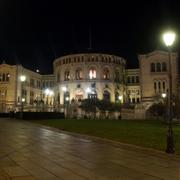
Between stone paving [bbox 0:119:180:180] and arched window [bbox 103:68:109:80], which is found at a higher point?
arched window [bbox 103:68:109:80]

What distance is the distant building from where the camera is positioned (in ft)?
302

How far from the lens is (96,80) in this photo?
103m

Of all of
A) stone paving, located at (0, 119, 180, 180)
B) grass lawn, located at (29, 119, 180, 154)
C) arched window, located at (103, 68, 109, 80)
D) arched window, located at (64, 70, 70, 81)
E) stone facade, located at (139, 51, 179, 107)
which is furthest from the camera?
arched window, located at (64, 70, 70, 81)

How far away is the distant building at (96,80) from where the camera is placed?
302 ft

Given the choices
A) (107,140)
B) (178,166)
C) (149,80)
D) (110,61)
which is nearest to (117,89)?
(110,61)

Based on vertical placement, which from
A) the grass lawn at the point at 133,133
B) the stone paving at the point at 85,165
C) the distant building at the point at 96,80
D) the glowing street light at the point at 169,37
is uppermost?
the distant building at the point at 96,80

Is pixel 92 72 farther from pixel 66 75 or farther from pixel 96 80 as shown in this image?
pixel 66 75

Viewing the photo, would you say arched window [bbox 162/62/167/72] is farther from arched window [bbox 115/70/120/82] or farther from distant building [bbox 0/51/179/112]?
arched window [bbox 115/70/120/82]

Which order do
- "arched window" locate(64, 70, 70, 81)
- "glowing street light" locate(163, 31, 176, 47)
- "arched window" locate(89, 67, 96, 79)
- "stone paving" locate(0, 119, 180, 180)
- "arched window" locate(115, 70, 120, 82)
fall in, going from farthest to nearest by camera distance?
1. "arched window" locate(115, 70, 120, 82)
2. "arched window" locate(64, 70, 70, 81)
3. "arched window" locate(89, 67, 96, 79)
4. "glowing street light" locate(163, 31, 176, 47)
5. "stone paving" locate(0, 119, 180, 180)

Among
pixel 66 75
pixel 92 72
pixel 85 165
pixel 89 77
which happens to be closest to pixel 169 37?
pixel 85 165

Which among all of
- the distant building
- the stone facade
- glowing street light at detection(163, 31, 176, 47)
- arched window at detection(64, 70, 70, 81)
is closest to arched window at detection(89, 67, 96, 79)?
the distant building

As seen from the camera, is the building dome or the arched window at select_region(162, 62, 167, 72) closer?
the arched window at select_region(162, 62, 167, 72)

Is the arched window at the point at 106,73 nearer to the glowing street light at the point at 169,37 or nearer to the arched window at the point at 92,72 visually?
the arched window at the point at 92,72

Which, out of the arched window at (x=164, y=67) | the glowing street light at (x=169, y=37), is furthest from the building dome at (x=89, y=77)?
the glowing street light at (x=169, y=37)
